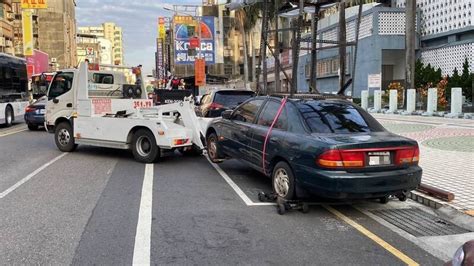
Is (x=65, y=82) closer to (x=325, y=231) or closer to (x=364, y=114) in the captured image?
(x=364, y=114)

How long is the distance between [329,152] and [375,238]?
3.88 ft

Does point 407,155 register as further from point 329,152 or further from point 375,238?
point 375,238

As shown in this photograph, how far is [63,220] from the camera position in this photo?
6.18m

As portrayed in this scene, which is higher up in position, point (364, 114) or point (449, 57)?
point (449, 57)

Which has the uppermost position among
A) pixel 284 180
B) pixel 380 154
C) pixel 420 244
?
pixel 380 154

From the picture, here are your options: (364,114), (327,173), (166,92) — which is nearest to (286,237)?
(327,173)

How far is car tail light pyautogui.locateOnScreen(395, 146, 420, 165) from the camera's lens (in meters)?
6.44

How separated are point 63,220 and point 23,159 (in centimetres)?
585

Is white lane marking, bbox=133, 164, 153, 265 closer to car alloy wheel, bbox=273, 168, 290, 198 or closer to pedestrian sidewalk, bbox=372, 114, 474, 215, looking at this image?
car alloy wheel, bbox=273, 168, 290, 198

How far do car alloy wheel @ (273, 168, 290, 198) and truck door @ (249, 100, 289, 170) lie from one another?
0.31m

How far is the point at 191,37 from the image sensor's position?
4744cm

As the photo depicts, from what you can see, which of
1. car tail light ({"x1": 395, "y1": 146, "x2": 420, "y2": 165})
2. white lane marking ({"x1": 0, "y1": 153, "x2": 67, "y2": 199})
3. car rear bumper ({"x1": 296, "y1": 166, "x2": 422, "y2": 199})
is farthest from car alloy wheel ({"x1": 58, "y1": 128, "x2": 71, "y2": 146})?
car tail light ({"x1": 395, "y1": 146, "x2": 420, "y2": 165})

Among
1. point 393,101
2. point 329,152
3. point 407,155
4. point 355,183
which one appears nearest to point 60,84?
point 329,152

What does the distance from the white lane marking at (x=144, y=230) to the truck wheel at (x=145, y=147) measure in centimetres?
209
